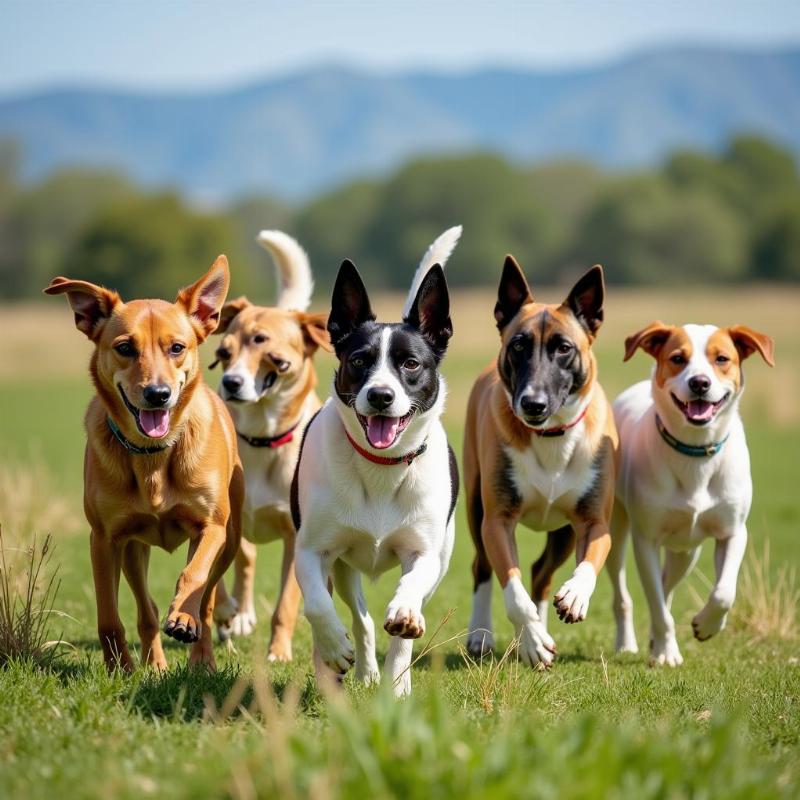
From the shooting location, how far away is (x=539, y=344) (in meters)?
6.75

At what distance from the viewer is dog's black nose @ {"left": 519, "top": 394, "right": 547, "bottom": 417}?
650 centimetres

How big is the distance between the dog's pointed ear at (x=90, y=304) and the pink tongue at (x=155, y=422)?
0.56 meters

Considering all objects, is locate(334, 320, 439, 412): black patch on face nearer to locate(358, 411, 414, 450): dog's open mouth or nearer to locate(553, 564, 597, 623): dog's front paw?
locate(358, 411, 414, 450): dog's open mouth

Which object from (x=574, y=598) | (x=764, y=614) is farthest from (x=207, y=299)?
(x=764, y=614)


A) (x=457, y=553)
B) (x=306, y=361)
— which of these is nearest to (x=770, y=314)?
(x=457, y=553)

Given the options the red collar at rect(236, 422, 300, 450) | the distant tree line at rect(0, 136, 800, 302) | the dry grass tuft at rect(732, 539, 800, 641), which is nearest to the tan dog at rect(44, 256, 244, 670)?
the red collar at rect(236, 422, 300, 450)

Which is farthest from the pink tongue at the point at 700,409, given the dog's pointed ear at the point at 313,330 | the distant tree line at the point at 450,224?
the distant tree line at the point at 450,224

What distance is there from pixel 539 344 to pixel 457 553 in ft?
24.7

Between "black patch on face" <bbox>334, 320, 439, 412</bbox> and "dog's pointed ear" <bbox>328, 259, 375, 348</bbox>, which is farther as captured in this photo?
"dog's pointed ear" <bbox>328, 259, 375, 348</bbox>

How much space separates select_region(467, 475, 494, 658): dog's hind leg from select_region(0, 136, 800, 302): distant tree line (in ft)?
217

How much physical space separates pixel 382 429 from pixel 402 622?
3.23 ft

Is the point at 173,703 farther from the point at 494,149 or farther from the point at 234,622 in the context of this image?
the point at 494,149

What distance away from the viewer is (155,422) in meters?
6.17

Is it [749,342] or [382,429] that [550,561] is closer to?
[749,342]
